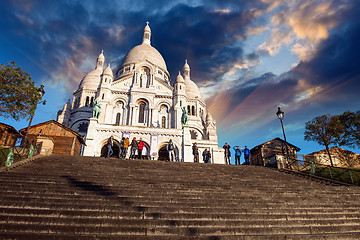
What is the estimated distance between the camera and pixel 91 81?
40.5 meters

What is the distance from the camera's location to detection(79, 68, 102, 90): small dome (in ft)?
131

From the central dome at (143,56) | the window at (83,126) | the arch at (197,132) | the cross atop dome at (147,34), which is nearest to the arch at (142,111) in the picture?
the arch at (197,132)

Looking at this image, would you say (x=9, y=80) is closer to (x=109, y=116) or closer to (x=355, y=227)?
(x=109, y=116)

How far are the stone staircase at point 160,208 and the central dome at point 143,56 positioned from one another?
114 feet

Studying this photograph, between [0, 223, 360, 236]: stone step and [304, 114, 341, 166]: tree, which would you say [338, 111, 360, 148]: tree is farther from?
[0, 223, 360, 236]: stone step

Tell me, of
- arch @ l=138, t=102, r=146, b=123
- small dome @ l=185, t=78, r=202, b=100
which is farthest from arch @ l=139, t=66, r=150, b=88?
small dome @ l=185, t=78, r=202, b=100

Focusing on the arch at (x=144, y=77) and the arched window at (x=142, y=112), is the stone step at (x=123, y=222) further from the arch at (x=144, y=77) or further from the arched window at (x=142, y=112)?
the arch at (x=144, y=77)

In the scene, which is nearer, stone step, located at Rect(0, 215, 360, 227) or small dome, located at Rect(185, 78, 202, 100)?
stone step, located at Rect(0, 215, 360, 227)

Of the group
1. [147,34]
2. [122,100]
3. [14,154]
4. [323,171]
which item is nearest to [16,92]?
[14,154]

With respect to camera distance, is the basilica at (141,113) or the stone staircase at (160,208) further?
the basilica at (141,113)

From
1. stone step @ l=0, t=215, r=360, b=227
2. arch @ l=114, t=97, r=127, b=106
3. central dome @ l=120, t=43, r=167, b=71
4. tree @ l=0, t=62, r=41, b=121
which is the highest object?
central dome @ l=120, t=43, r=167, b=71

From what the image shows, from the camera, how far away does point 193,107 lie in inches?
1629

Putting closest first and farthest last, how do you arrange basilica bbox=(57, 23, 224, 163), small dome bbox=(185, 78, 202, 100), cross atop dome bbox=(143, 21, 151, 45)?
basilica bbox=(57, 23, 224, 163) < small dome bbox=(185, 78, 202, 100) < cross atop dome bbox=(143, 21, 151, 45)

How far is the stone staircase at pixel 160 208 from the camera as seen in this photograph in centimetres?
491
